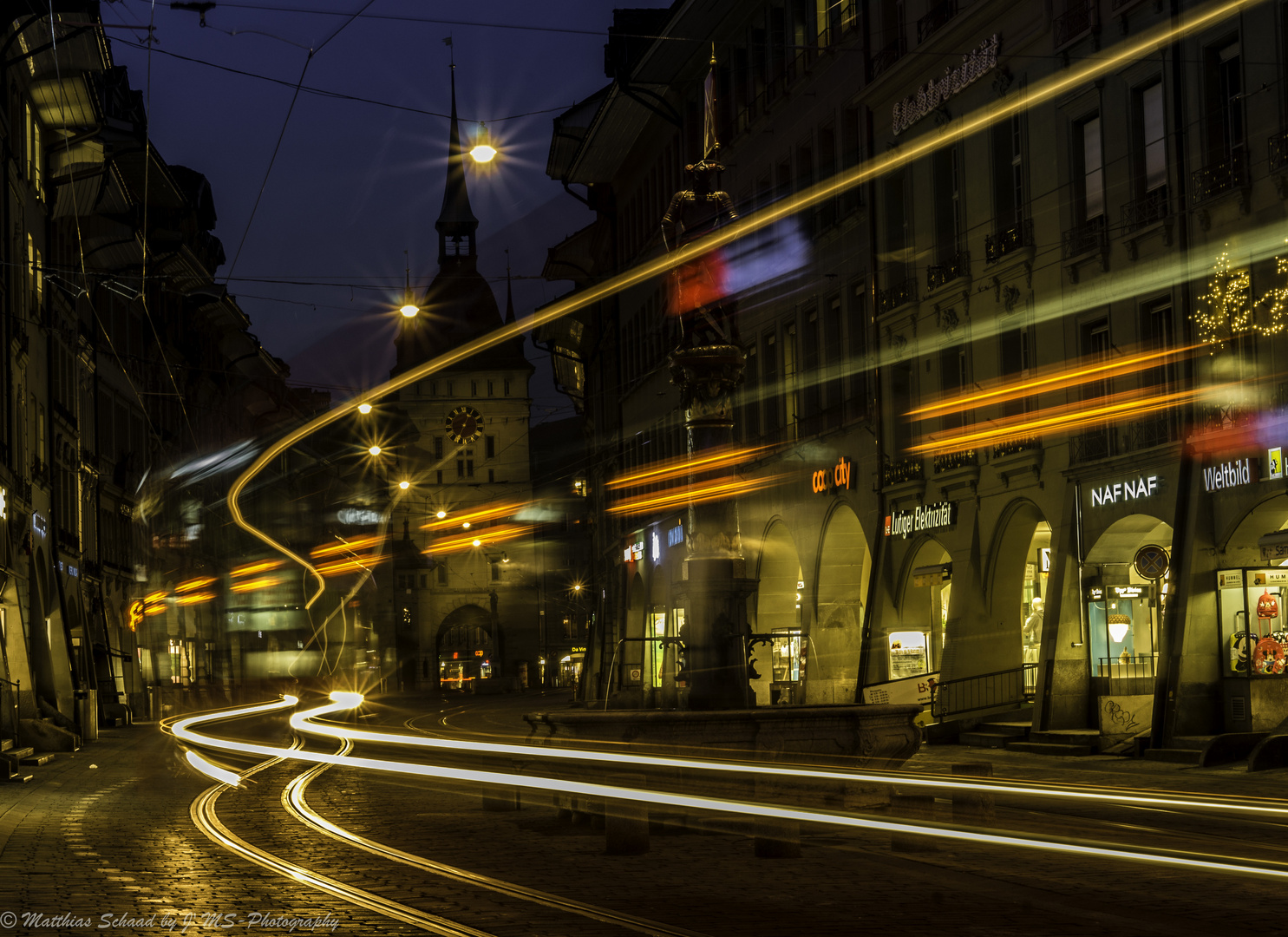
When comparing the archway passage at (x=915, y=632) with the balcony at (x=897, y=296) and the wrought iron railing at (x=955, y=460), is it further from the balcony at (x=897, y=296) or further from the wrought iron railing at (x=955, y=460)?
the balcony at (x=897, y=296)

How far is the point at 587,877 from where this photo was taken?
1239 centimetres

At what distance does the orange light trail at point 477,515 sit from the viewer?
121500 millimetres

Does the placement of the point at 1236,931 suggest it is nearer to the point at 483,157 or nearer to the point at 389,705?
the point at 483,157

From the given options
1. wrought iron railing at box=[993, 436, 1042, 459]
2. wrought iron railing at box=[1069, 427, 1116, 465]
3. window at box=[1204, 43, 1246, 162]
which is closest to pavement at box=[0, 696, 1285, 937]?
Result: wrought iron railing at box=[1069, 427, 1116, 465]

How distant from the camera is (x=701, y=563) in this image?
630 inches

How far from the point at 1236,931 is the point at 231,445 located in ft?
251

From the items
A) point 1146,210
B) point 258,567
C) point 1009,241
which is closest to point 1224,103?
point 1146,210

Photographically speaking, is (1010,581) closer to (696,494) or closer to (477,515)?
(696,494)

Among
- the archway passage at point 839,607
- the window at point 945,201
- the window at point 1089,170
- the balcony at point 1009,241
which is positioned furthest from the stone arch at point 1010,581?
the archway passage at point 839,607

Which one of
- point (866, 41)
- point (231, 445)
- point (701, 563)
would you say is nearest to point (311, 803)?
point (701, 563)

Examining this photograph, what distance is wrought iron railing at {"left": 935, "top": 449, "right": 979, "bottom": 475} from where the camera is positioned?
30.8 m

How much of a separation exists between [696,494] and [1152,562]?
1311 centimetres

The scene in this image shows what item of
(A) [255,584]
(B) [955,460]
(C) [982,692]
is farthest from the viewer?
(A) [255,584]

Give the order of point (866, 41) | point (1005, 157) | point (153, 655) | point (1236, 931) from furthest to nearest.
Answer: point (153, 655) < point (866, 41) < point (1005, 157) < point (1236, 931)
